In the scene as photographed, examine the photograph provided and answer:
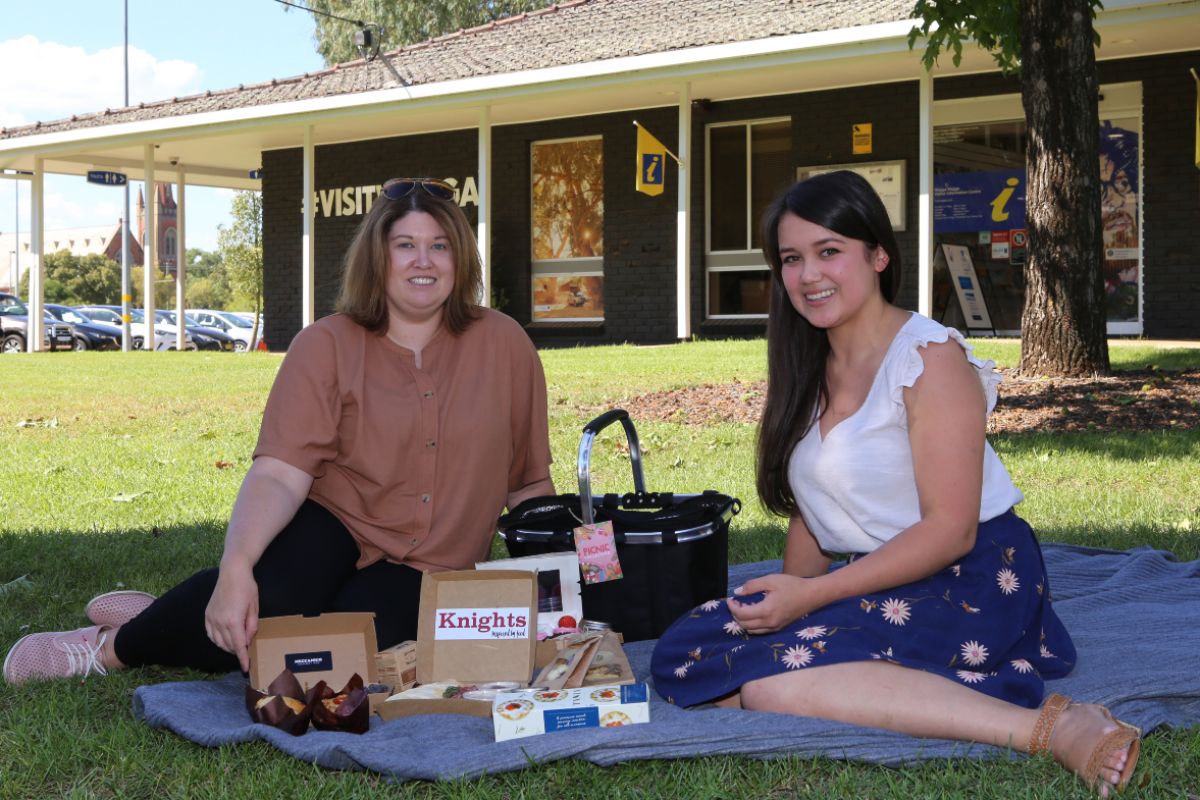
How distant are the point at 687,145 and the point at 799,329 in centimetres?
1169

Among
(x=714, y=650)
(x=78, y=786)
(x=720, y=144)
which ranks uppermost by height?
(x=720, y=144)

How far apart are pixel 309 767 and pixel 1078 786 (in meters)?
1.58

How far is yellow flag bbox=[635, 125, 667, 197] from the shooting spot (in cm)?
1605

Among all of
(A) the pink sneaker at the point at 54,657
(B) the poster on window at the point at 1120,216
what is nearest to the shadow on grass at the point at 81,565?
(A) the pink sneaker at the point at 54,657

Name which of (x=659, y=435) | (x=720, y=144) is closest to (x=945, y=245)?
(x=720, y=144)

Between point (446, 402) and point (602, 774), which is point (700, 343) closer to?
A: point (446, 402)

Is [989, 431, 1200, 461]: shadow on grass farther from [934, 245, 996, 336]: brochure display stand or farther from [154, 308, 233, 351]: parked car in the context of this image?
[154, 308, 233, 351]: parked car

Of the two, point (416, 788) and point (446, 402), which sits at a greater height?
point (446, 402)

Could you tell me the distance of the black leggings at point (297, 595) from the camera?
3283 mm

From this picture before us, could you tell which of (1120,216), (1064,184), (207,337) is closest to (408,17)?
(207,337)

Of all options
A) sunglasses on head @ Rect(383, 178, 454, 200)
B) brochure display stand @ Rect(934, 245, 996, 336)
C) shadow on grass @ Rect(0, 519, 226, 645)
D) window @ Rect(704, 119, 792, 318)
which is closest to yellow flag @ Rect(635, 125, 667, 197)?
window @ Rect(704, 119, 792, 318)

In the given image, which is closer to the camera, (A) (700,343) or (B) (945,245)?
(A) (700,343)

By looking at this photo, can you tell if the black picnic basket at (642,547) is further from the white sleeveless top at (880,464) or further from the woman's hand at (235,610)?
the woman's hand at (235,610)

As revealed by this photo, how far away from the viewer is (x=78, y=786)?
8.55ft
